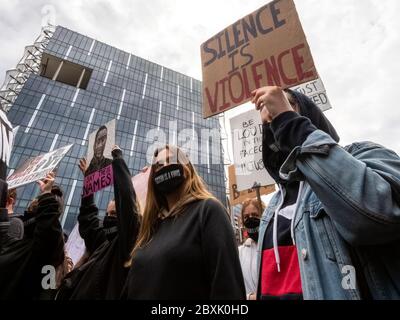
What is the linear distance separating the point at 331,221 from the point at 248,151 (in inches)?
120

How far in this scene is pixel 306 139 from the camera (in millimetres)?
973

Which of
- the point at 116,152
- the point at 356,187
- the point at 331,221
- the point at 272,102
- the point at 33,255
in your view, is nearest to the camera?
the point at 356,187

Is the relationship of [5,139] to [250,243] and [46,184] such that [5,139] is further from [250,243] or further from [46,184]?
[250,243]

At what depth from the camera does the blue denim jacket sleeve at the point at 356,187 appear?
2.49ft

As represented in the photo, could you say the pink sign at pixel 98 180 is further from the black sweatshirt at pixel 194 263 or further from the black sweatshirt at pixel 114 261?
the black sweatshirt at pixel 194 263

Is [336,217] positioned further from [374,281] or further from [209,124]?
[209,124]

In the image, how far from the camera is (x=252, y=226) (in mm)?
2830

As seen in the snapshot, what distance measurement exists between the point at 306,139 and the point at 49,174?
2918 mm

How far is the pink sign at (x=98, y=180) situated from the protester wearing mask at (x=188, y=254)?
0.97 metres

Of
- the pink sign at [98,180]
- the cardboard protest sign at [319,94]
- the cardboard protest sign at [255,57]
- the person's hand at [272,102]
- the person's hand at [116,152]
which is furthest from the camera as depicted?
the cardboard protest sign at [319,94]

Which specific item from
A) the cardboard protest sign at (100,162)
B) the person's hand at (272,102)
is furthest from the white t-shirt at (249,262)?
the person's hand at (272,102)

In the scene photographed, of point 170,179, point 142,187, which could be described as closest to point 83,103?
point 142,187

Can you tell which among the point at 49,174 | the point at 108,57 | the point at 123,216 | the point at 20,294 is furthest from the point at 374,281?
the point at 108,57

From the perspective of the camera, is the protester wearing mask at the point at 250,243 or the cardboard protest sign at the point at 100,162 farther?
the protester wearing mask at the point at 250,243
